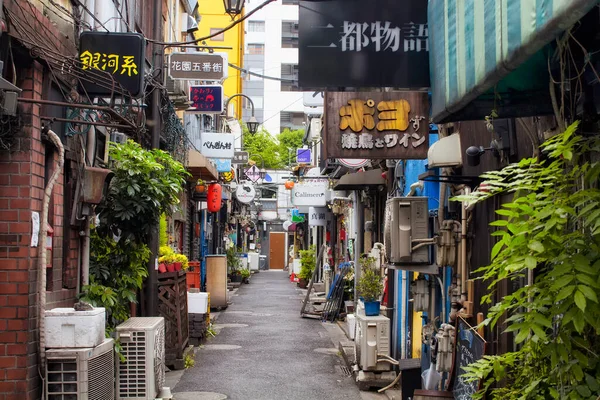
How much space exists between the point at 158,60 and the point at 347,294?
9.89 metres

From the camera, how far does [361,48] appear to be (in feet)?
25.2

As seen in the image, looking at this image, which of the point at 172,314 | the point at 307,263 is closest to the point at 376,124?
the point at 172,314

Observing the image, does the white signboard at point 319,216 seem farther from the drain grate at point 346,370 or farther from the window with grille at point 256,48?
the window with grille at point 256,48

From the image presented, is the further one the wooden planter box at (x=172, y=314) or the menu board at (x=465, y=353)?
the wooden planter box at (x=172, y=314)

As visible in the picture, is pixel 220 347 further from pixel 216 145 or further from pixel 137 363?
pixel 216 145

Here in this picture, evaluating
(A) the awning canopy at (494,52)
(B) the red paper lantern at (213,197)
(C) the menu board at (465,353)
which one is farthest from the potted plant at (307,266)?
(A) the awning canopy at (494,52)

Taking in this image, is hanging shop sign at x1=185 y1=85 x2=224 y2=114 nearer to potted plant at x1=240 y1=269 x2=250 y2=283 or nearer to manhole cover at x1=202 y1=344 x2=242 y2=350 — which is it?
manhole cover at x1=202 y1=344 x2=242 y2=350

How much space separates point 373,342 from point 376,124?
4723mm

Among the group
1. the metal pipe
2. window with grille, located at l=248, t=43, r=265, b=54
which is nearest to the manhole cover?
the metal pipe

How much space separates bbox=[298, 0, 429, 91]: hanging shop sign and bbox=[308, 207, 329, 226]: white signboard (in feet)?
80.1

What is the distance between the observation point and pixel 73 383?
25.4ft

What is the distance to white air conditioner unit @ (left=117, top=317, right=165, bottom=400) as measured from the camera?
966 centimetres

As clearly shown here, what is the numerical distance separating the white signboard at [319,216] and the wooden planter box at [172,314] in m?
17.8

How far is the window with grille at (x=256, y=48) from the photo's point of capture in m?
69.7
